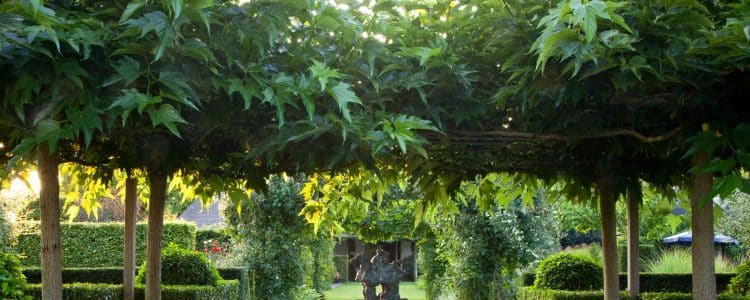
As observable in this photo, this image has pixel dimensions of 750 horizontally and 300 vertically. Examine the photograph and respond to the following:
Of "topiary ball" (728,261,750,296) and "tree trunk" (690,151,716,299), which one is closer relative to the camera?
"tree trunk" (690,151,716,299)

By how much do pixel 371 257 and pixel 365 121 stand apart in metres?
5.67

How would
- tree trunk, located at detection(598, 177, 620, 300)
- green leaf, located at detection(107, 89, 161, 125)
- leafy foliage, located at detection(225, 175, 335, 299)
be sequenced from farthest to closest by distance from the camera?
leafy foliage, located at detection(225, 175, 335, 299)
tree trunk, located at detection(598, 177, 620, 300)
green leaf, located at detection(107, 89, 161, 125)

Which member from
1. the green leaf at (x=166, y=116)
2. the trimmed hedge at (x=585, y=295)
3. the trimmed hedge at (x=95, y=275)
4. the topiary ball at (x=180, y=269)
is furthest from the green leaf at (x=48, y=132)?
the trimmed hedge at (x=95, y=275)

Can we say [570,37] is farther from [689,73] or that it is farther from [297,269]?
[297,269]

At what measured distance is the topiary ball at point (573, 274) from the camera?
32.4ft

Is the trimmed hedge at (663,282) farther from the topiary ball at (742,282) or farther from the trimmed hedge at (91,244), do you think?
the trimmed hedge at (91,244)

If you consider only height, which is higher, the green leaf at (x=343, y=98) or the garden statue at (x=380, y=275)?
the green leaf at (x=343, y=98)

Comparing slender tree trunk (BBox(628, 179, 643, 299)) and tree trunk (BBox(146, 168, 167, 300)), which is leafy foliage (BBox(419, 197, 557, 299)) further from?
tree trunk (BBox(146, 168, 167, 300))

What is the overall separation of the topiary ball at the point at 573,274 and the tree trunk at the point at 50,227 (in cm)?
745

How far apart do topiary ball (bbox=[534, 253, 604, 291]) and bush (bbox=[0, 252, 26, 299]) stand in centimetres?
678

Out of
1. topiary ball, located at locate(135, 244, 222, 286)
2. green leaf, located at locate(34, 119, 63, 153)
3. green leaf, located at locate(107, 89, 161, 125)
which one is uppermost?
green leaf, located at locate(107, 89, 161, 125)

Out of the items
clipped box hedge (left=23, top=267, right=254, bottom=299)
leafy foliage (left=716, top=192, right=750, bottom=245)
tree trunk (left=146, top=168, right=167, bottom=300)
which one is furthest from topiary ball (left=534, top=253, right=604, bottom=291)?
leafy foliage (left=716, top=192, right=750, bottom=245)

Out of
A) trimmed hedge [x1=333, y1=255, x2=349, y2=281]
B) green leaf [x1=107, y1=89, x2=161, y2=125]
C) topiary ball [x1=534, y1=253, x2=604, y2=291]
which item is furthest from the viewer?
trimmed hedge [x1=333, y1=255, x2=349, y2=281]

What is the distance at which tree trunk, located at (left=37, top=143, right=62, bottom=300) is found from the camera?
3955 millimetres
